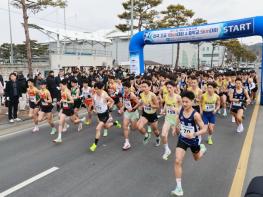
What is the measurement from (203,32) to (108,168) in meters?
13.4

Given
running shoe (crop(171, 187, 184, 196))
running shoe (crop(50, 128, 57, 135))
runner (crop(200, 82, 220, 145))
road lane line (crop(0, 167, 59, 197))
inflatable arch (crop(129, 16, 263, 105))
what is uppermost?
inflatable arch (crop(129, 16, 263, 105))

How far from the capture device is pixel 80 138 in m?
9.05

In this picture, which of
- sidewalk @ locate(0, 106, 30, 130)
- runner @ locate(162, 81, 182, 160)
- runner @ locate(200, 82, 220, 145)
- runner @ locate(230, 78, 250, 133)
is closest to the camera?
runner @ locate(162, 81, 182, 160)

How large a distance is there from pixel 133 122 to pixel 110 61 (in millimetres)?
32293

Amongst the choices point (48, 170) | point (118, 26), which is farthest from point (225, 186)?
point (118, 26)

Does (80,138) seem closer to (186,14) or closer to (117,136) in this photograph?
(117,136)

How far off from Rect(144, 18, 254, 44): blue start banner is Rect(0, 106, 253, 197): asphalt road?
8749mm

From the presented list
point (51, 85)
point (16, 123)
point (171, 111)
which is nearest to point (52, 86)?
point (51, 85)

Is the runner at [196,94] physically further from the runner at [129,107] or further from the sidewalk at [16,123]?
the sidewalk at [16,123]

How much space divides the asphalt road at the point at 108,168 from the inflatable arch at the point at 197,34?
28.3 feet

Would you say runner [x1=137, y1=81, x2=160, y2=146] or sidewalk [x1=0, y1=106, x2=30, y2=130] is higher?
runner [x1=137, y1=81, x2=160, y2=146]

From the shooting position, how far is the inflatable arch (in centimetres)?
1595

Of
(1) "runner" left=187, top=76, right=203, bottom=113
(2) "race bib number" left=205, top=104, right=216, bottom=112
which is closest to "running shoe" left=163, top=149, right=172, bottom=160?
(2) "race bib number" left=205, top=104, right=216, bottom=112

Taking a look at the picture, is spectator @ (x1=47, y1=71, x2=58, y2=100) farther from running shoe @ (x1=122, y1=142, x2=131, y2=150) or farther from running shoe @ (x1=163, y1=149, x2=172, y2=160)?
running shoe @ (x1=163, y1=149, x2=172, y2=160)
